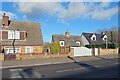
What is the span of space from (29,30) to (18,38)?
312 cm

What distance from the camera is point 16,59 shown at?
1494 cm

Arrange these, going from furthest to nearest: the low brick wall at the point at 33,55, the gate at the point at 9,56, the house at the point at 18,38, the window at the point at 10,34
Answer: the window at the point at 10,34
the house at the point at 18,38
the low brick wall at the point at 33,55
the gate at the point at 9,56

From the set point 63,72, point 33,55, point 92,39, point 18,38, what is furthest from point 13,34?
point 92,39

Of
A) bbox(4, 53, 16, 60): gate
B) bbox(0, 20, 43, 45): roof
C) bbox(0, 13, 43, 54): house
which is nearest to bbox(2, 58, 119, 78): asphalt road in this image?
bbox(4, 53, 16, 60): gate

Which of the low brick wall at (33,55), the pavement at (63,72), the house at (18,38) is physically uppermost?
the house at (18,38)

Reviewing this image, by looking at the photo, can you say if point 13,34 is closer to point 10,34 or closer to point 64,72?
point 10,34

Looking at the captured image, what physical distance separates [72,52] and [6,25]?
46.5 ft

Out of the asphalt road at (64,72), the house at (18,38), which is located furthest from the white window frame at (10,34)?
the asphalt road at (64,72)

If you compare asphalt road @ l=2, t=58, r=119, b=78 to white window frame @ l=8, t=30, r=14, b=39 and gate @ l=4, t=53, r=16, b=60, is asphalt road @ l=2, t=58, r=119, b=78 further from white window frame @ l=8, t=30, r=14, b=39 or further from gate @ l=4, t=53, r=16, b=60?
white window frame @ l=8, t=30, r=14, b=39

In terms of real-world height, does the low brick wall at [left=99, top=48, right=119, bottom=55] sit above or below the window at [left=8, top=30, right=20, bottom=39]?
below

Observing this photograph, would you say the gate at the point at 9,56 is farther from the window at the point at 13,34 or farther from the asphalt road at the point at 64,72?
the asphalt road at the point at 64,72

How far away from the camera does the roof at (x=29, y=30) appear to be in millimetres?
18422

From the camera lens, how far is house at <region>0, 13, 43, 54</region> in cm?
1752

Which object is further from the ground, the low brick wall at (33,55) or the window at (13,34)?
the window at (13,34)
